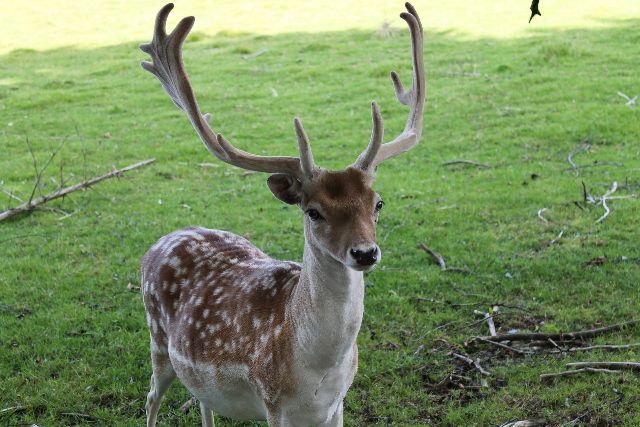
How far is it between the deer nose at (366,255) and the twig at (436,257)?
3848 mm

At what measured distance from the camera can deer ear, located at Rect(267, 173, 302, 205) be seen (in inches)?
143

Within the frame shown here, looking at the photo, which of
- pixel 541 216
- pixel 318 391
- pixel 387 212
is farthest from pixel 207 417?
pixel 541 216

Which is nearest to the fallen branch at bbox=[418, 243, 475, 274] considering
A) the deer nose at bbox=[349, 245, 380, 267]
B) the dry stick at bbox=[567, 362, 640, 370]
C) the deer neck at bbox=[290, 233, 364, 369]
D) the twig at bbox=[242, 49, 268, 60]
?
the dry stick at bbox=[567, 362, 640, 370]

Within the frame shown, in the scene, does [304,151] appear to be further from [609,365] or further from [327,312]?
[609,365]

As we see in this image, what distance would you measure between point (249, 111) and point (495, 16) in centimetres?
923

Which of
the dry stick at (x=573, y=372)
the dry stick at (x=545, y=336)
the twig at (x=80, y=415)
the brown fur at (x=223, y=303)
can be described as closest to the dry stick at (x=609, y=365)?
the dry stick at (x=573, y=372)

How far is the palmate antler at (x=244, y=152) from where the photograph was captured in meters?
3.57

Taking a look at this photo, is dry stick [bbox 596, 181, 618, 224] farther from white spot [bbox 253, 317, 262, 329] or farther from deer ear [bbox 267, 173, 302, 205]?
deer ear [bbox 267, 173, 302, 205]

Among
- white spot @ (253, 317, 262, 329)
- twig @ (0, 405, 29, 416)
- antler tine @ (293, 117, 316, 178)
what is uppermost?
antler tine @ (293, 117, 316, 178)

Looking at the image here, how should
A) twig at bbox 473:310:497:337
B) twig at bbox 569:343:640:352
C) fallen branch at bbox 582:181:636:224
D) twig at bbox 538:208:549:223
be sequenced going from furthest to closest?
fallen branch at bbox 582:181:636:224, twig at bbox 538:208:549:223, twig at bbox 473:310:497:337, twig at bbox 569:343:640:352

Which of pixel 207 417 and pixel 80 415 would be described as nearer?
pixel 207 417

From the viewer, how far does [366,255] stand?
125 inches

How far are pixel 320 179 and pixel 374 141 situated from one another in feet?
0.95

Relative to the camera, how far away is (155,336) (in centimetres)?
466
